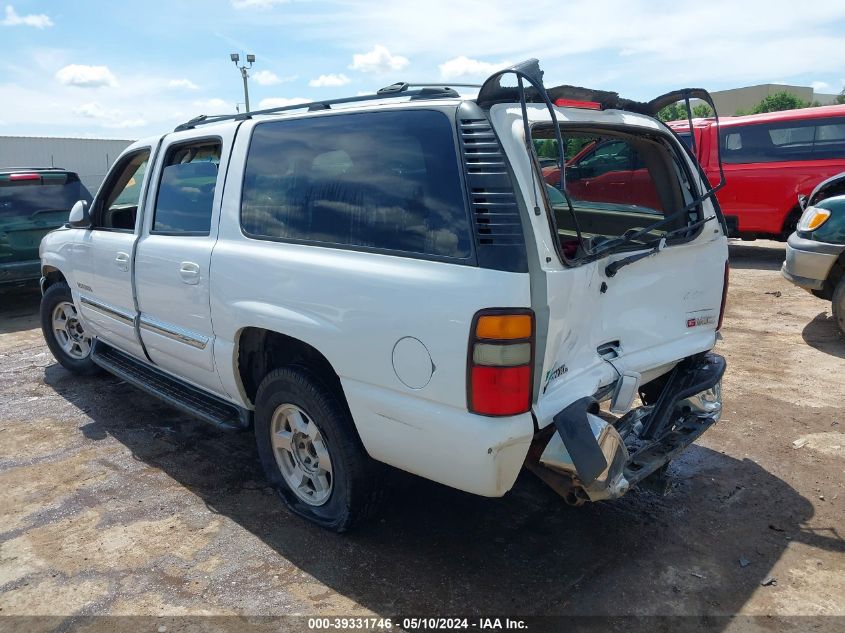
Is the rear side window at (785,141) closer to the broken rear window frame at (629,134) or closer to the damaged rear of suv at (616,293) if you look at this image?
the damaged rear of suv at (616,293)

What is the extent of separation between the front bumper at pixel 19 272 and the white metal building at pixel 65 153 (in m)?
19.2

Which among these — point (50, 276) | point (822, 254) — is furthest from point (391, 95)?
point (822, 254)

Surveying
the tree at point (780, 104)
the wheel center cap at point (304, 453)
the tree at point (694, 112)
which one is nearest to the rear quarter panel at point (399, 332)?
the wheel center cap at point (304, 453)

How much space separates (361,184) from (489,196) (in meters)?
0.69

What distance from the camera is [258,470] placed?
4066mm

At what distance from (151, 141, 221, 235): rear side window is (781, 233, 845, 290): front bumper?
5.20m

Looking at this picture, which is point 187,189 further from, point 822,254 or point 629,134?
point 822,254

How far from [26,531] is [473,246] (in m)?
2.79

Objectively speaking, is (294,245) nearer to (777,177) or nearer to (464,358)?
(464,358)

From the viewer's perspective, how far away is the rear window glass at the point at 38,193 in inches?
316

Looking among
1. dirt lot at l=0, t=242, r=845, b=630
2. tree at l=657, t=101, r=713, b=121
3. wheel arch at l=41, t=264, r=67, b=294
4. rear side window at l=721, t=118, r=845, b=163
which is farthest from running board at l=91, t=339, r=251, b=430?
rear side window at l=721, t=118, r=845, b=163

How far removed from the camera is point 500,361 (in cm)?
245

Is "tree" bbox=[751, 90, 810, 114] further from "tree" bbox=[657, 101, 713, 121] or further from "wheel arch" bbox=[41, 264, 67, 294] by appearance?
"wheel arch" bbox=[41, 264, 67, 294]

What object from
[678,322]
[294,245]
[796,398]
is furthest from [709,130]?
[294,245]
